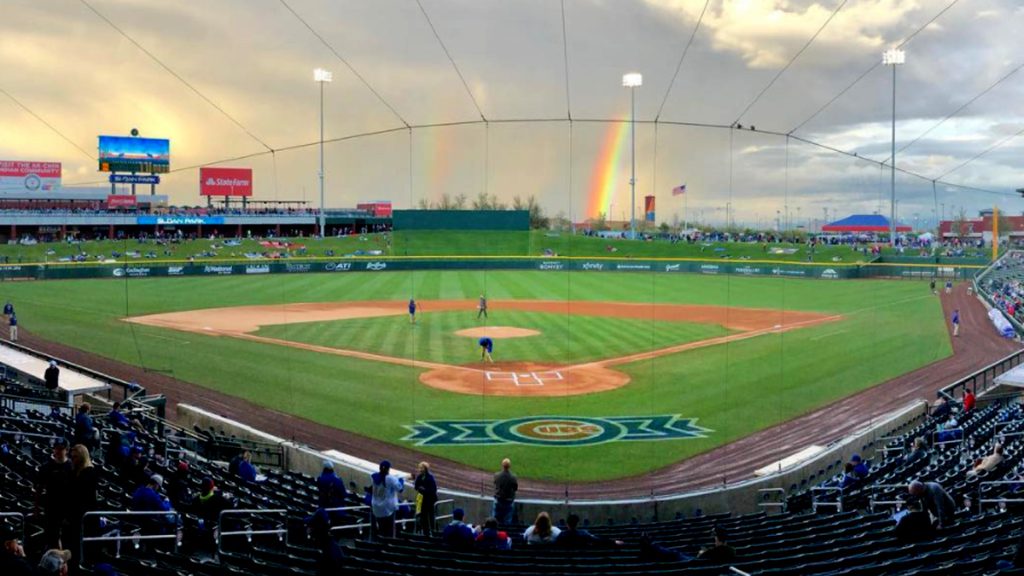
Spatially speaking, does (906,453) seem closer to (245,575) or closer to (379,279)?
(245,575)

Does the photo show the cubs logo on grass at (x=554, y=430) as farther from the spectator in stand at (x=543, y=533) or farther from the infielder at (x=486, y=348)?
the spectator in stand at (x=543, y=533)

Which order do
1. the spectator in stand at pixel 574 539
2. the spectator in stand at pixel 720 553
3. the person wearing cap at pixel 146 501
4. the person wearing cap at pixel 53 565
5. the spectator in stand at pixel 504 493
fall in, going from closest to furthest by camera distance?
the person wearing cap at pixel 53 565 < the spectator in stand at pixel 720 553 < the person wearing cap at pixel 146 501 < the spectator in stand at pixel 574 539 < the spectator in stand at pixel 504 493

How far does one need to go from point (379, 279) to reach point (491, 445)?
3963 cm

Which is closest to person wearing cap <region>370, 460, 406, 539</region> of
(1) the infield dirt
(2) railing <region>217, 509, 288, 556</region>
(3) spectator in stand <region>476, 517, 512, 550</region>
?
(2) railing <region>217, 509, 288, 556</region>

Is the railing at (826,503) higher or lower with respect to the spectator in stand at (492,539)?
lower

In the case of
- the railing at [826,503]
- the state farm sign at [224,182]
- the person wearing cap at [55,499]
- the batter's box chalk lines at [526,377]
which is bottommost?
the batter's box chalk lines at [526,377]

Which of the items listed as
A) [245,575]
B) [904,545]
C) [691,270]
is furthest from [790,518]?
[691,270]

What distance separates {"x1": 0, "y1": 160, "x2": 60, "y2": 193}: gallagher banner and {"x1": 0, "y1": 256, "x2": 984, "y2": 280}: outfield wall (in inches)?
1716

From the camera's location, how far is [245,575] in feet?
22.1

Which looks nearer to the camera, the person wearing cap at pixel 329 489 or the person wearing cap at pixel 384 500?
the person wearing cap at pixel 384 500

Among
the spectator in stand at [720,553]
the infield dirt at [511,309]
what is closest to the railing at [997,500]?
the spectator in stand at [720,553]

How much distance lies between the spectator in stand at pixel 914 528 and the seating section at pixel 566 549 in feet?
0.30

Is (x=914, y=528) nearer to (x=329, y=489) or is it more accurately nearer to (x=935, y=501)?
(x=935, y=501)

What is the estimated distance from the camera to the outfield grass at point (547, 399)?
19297mm
